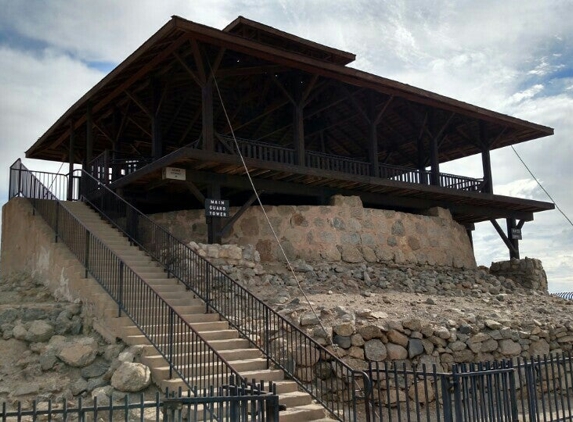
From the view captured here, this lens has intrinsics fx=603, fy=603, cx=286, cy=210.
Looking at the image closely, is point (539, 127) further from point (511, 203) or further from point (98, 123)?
point (98, 123)

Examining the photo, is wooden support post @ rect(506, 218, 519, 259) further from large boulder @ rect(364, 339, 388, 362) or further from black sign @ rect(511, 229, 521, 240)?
large boulder @ rect(364, 339, 388, 362)

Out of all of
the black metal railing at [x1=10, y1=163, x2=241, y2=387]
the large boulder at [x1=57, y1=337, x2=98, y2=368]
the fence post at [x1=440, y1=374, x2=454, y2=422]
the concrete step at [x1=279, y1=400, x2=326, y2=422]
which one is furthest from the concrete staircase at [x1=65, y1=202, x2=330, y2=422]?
the fence post at [x1=440, y1=374, x2=454, y2=422]

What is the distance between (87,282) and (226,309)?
9.16ft

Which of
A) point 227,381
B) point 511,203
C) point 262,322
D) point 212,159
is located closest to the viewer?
point 227,381

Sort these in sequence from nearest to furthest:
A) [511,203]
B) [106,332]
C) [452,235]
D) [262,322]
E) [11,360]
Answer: [11,360] < [106,332] < [262,322] < [452,235] < [511,203]

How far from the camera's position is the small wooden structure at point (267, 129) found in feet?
51.5

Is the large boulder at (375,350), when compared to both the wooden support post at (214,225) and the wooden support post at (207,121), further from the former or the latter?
the wooden support post at (207,121)

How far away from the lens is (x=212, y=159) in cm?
1495

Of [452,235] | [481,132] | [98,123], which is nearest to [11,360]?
[98,123]

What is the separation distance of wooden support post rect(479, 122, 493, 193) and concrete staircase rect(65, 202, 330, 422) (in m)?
13.9

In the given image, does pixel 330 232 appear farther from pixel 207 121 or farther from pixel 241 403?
pixel 241 403

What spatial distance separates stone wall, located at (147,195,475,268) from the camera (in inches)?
684

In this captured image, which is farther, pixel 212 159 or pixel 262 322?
pixel 212 159

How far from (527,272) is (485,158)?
455cm
